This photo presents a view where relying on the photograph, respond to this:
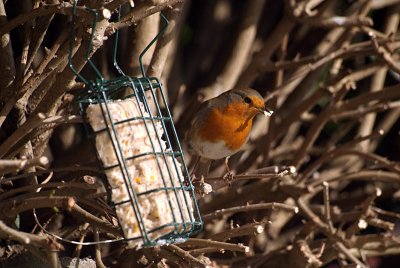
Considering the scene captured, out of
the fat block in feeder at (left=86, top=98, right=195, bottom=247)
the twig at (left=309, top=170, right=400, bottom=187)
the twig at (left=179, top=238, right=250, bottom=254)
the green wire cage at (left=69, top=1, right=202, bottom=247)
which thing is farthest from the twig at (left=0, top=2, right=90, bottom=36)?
the twig at (left=309, top=170, right=400, bottom=187)

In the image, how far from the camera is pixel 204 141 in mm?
3293

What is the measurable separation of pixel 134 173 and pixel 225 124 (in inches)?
40.3

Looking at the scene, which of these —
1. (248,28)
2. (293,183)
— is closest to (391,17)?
(248,28)

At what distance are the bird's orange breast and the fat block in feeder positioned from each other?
866mm

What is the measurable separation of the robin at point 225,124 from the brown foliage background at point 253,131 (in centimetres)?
16

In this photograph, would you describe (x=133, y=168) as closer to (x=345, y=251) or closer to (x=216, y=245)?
(x=216, y=245)

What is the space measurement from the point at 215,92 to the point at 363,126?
935 millimetres

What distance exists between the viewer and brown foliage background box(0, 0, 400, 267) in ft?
8.21

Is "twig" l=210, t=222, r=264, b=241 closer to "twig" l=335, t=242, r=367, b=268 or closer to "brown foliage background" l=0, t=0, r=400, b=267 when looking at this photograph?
"brown foliage background" l=0, t=0, r=400, b=267

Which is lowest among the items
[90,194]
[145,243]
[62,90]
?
[145,243]

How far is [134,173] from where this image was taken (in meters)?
2.36

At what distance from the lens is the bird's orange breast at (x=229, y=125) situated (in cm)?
329

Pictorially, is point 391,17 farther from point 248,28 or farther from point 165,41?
point 165,41

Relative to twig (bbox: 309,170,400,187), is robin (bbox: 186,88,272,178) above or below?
above
